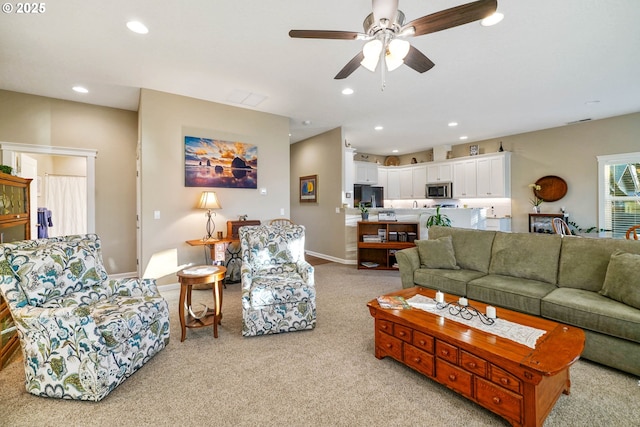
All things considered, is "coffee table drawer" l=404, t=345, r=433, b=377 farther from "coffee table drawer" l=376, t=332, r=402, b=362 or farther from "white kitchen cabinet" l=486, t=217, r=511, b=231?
"white kitchen cabinet" l=486, t=217, r=511, b=231

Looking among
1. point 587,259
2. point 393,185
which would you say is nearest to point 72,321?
point 587,259

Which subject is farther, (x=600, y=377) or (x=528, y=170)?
(x=528, y=170)

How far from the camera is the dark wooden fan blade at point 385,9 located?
175 centimetres

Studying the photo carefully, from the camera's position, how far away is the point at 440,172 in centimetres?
764

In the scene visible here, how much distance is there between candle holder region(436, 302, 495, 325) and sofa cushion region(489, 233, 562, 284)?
3.72ft

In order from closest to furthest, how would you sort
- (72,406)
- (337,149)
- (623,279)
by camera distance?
(72,406), (623,279), (337,149)

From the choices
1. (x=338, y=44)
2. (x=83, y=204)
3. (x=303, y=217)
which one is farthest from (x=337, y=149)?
(x=83, y=204)

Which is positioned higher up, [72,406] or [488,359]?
[488,359]

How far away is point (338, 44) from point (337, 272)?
3691mm

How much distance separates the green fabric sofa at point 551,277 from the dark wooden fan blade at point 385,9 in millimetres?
2495

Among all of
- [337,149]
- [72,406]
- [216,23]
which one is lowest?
[72,406]

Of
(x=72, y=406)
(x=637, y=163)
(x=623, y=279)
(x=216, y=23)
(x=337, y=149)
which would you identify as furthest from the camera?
(x=337, y=149)

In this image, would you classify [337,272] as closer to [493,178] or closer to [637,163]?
[493,178]

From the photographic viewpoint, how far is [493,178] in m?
6.62
